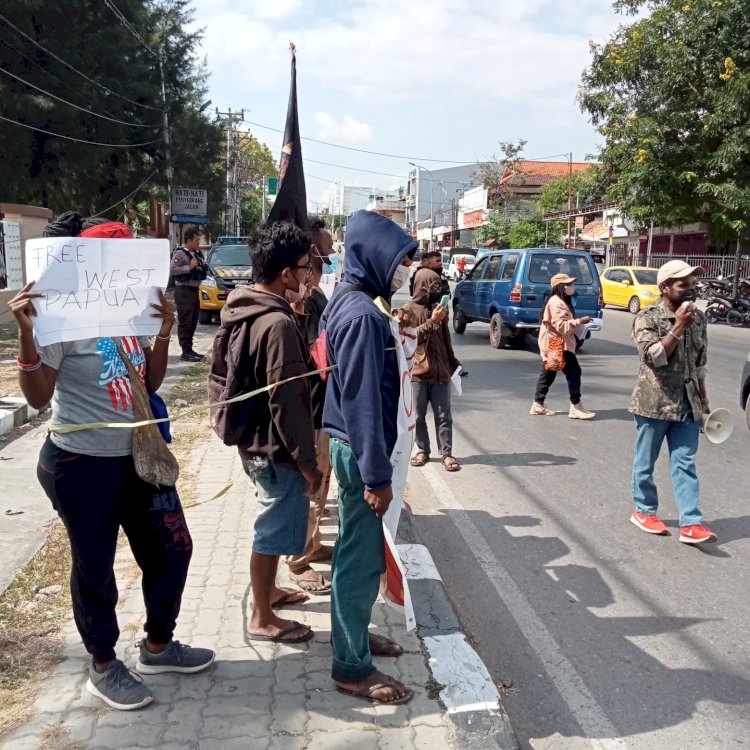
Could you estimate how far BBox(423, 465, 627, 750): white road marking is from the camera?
2963 mm

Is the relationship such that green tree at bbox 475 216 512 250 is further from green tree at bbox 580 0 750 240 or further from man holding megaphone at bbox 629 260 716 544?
man holding megaphone at bbox 629 260 716 544

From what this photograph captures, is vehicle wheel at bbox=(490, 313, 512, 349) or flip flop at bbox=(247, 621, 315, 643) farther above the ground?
vehicle wheel at bbox=(490, 313, 512, 349)

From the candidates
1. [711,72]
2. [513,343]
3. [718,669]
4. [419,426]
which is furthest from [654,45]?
[718,669]

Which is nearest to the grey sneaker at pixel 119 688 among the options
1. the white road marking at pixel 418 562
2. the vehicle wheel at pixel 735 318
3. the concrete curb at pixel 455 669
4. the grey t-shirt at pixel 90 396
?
the grey t-shirt at pixel 90 396

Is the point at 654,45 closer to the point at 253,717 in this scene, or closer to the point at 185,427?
the point at 185,427

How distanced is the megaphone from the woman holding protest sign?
133 inches

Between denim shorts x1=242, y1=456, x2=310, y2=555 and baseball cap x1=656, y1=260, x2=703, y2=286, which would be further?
baseball cap x1=656, y1=260, x2=703, y2=286

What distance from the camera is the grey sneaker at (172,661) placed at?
3123mm

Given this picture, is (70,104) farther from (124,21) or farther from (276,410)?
(276,410)

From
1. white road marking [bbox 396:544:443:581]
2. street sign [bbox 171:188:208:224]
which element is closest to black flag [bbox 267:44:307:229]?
white road marking [bbox 396:544:443:581]

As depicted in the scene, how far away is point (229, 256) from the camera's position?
18078mm

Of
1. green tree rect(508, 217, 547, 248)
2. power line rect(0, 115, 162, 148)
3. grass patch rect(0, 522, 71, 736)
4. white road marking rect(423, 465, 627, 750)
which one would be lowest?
white road marking rect(423, 465, 627, 750)

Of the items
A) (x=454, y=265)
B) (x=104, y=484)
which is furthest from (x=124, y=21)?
(x=104, y=484)

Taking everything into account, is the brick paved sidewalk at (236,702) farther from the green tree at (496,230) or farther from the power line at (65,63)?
the green tree at (496,230)
